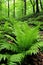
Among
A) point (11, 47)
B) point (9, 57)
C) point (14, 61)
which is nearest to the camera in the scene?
point (14, 61)

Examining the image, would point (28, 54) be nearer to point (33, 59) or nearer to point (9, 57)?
point (33, 59)

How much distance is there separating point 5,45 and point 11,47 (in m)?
0.19

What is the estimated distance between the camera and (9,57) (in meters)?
4.41

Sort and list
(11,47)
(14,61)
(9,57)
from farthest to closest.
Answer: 1. (11,47)
2. (9,57)
3. (14,61)

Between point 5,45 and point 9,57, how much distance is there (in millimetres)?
410

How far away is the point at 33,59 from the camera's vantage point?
180 inches

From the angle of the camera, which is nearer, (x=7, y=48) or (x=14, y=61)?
(x=14, y=61)

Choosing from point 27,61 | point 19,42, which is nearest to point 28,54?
point 27,61

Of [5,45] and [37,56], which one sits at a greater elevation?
[5,45]

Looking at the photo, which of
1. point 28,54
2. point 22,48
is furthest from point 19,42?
point 28,54

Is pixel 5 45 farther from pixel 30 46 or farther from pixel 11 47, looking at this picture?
pixel 30 46

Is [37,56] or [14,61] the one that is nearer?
[14,61]

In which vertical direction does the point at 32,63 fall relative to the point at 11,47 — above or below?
below

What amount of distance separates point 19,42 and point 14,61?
88cm
